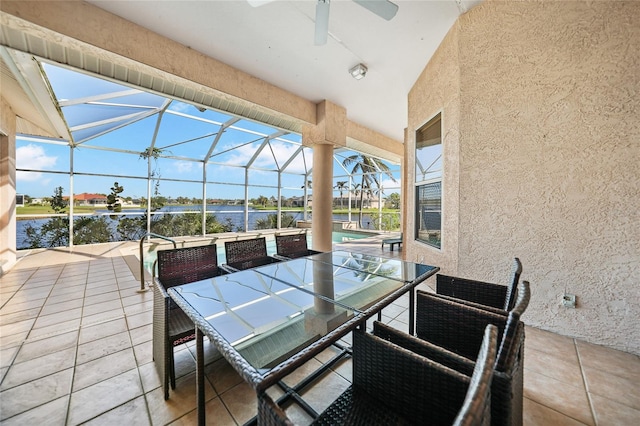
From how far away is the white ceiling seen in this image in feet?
7.98

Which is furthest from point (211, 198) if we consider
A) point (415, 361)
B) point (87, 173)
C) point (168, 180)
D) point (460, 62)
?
point (415, 361)

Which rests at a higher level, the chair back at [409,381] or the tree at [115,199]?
the tree at [115,199]

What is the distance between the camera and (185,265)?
7.32 feet

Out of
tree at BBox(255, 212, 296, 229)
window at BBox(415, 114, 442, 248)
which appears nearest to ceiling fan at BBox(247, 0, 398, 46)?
window at BBox(415, 114, 442, 248)

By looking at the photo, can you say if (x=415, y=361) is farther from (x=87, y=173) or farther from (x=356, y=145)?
(x=87, y=173)

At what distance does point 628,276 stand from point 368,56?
11.5ft

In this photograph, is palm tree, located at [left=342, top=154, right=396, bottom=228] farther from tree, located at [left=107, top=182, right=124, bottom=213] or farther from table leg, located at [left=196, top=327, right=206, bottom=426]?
table leg, located at [left=196, top=327, right=206, bottom=426]

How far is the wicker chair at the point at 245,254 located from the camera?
102 inches

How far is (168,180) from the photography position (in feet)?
26.0

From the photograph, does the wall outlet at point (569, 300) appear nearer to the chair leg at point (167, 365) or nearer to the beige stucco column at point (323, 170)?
the chair leg at point (167, 365)

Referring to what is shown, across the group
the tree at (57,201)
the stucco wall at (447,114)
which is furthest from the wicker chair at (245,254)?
the tree at (57,201)

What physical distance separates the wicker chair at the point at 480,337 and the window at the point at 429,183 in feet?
6.06

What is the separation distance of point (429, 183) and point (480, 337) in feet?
8.39

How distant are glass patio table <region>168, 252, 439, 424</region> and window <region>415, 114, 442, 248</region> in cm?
130
